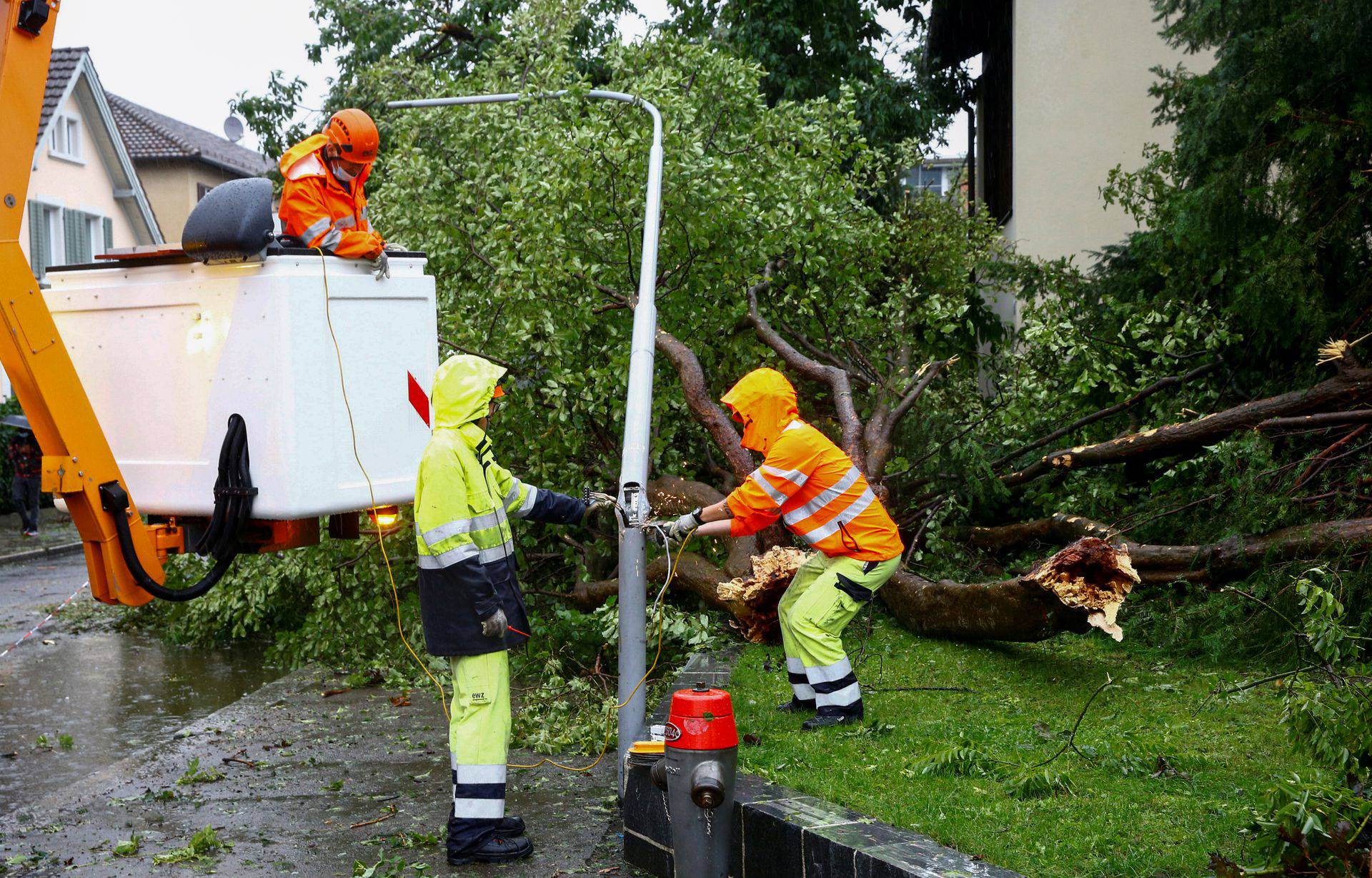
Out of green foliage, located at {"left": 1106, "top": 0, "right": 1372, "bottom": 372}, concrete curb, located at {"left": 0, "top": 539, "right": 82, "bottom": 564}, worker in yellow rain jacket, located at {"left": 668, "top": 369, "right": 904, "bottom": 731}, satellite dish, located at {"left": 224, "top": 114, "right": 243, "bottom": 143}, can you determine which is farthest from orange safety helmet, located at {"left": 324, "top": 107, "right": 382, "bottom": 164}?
satellite dish, located at {"left": 224, "top": 114, "right": 243, "bottom": 143}

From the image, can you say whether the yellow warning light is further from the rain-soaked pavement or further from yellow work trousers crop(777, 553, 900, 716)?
yellow work trousers crop(777, 553, 900, 716)

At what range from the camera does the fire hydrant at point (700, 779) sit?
12.6 feet

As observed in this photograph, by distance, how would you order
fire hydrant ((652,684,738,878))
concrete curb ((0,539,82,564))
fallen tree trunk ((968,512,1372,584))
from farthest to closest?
concrete curb ((0,539,82,564)) < fallen tree trunk ((968,512,1372,584)) < fire hydrant ((652,684,738,878))

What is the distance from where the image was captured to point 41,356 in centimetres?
480

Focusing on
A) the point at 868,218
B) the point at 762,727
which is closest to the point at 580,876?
the point at 762,727

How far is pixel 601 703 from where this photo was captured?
7.28 meters

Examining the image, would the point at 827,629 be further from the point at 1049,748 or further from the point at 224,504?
the point at 224,504

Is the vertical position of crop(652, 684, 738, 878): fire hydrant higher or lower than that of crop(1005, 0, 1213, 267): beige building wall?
lower

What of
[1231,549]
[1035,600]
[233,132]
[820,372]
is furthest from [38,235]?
[1231,549]

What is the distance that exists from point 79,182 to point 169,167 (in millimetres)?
9227

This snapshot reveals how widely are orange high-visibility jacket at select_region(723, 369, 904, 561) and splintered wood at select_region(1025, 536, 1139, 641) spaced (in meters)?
0.81

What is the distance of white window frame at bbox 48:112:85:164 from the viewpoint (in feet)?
86.8

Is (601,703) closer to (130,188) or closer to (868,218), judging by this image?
(868,218)

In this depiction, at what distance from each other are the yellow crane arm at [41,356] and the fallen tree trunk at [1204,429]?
18.0 ft
